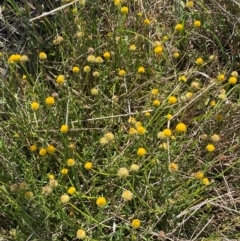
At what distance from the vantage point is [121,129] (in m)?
1.43

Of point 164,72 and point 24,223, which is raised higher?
point 164,72

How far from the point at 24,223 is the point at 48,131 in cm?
25

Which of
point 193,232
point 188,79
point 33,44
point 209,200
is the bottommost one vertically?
point 193,232

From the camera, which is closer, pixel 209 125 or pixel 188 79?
pixel 209 125

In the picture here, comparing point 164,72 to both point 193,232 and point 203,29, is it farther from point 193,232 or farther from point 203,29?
point 193,232

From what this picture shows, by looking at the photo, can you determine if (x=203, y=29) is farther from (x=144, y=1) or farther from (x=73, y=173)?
(x=73, y=173)

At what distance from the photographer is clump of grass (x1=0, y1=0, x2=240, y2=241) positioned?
1260 millimetres

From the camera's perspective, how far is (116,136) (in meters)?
1.42

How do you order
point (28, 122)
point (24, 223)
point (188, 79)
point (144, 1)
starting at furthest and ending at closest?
point (144, 1) → point (188, 79) → point (28, 122) → point (24, 223)

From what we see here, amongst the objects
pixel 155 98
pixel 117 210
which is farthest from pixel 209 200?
pixel 155 98

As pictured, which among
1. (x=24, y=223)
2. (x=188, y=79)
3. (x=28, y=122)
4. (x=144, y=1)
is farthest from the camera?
(x=144, y=1)

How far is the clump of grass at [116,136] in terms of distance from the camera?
1.26 m

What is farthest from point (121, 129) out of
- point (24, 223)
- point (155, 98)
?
point (24, 223)

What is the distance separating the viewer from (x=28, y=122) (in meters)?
1.39
